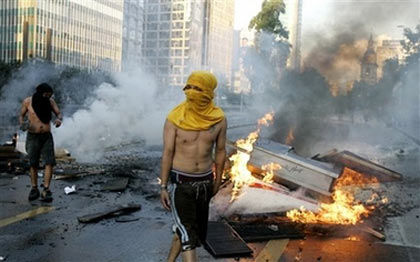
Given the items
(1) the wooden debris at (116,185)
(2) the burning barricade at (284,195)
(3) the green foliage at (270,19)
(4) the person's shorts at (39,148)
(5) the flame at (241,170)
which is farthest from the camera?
(3) the green foliage at (270,19)

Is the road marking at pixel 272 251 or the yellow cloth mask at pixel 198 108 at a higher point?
the yellow cloth mask at pixel 198 108

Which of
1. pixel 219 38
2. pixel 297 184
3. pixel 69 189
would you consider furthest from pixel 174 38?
pixel 297 184

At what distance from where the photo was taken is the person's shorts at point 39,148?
6652mm

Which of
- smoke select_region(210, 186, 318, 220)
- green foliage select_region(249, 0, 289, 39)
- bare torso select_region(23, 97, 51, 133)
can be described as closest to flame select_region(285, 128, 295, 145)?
smoke select_region(210, 186, 318, 220)

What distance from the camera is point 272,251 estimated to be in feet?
15.5

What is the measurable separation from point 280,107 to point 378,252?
1061 inches

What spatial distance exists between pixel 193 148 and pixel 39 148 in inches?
158

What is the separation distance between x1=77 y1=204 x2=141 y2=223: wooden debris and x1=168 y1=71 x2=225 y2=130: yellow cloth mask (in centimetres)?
271

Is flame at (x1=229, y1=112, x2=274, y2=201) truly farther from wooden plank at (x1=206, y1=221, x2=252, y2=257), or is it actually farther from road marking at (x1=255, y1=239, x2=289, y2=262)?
road marking at (x1=255, y1=239, x2=289, y2=262)

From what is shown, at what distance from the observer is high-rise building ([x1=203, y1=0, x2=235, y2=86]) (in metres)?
27.7

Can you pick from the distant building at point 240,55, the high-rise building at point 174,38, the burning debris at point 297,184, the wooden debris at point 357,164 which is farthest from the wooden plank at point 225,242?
the distant building at point 240,55

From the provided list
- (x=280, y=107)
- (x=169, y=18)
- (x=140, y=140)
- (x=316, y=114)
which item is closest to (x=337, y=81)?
(x=316, y=114)

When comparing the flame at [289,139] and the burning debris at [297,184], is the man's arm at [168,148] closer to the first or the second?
the burning debris at [297,184]

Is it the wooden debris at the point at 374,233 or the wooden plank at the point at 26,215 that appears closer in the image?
the wooden debris at the point at 374,233
